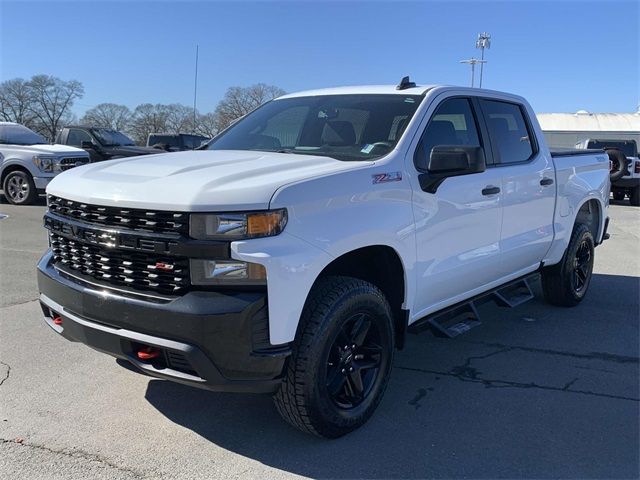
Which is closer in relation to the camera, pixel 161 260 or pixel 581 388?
pixel 161 260

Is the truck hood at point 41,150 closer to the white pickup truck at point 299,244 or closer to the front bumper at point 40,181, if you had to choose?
the front bumper at point 40,181

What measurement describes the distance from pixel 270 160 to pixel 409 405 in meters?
1.79

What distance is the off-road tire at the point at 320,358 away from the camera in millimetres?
2998

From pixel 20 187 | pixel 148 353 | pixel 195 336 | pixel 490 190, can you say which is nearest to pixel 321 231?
pixel 195 336

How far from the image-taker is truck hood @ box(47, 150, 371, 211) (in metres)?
2.79

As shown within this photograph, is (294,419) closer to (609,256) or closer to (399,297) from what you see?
(399,297)

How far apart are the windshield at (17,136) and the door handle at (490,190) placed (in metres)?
12.5

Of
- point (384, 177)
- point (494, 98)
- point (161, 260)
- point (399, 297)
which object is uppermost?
point (494, 98)

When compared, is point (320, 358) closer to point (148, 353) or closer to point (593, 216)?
point (148, 353)

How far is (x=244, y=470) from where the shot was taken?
3.02 meters

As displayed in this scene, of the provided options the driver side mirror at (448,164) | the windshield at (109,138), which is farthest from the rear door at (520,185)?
the windshield at (109,138)

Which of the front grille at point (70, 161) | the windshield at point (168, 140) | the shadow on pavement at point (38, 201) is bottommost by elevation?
the shadow on pavement at point (38, 201)

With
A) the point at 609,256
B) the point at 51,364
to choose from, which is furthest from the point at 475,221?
the point at 609,256

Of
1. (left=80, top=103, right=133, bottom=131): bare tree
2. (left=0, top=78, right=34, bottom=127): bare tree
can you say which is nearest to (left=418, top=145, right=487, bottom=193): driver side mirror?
(left=80, top=103, right=133, bottom=131): bare tree
